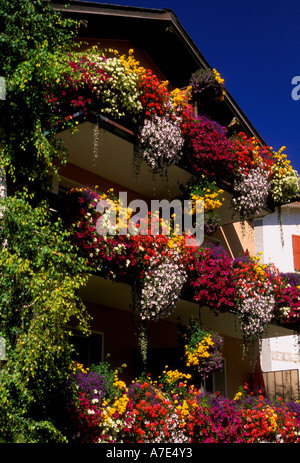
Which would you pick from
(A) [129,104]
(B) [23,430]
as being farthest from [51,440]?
(A) [129,104]

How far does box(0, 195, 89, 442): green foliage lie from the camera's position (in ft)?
29.8

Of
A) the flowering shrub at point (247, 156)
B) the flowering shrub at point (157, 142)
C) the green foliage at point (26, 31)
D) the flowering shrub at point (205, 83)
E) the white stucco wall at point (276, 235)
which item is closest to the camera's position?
the green foliage at point (26, 31)

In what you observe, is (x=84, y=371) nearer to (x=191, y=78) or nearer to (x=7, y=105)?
(x=7, y=105)

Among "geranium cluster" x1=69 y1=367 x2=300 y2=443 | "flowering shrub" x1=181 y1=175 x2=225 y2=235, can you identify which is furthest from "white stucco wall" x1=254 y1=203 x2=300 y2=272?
"geranium cluster" x1=69 y1=367 x2=300 y2=443

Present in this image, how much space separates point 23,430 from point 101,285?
15.3 ft

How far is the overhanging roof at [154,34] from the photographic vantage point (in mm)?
15062

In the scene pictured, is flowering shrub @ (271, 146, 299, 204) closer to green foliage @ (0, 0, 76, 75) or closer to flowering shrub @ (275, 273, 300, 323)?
flowering shrub @ (275, 273, 300, 323)

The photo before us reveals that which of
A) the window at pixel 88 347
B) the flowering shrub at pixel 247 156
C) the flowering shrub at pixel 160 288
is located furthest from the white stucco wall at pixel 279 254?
the flowering shrub at pixel 160 288

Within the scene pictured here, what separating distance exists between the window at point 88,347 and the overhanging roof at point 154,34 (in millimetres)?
6905

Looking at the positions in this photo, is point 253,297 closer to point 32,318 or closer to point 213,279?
point 213,279

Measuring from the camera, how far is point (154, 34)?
17078mm

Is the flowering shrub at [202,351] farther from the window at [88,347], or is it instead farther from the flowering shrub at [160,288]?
the window at [88,347]

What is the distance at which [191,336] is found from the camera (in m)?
14.3

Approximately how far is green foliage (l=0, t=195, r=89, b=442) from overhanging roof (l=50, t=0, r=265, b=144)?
6.50 metres
